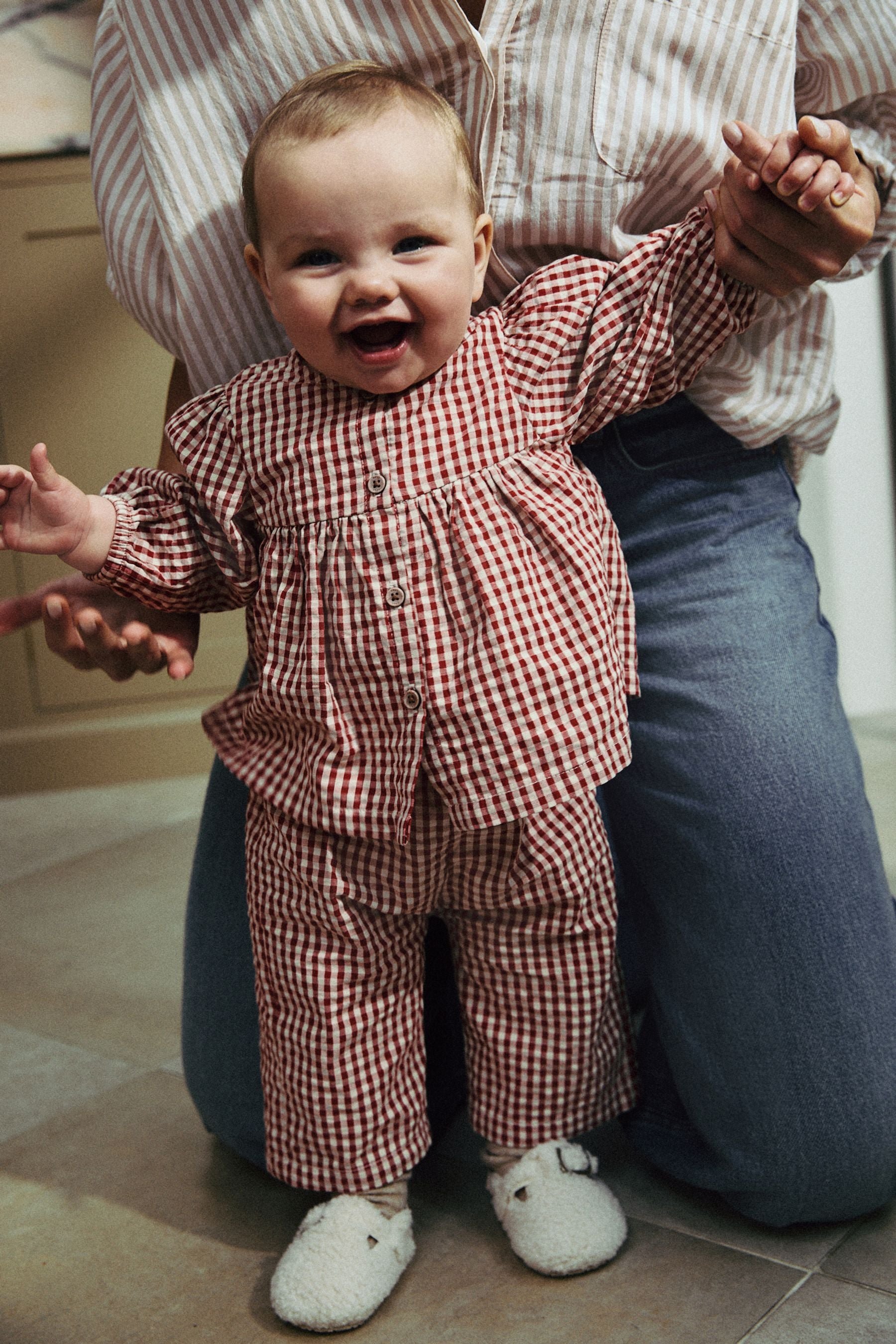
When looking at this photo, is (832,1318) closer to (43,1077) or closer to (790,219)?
(790,219)

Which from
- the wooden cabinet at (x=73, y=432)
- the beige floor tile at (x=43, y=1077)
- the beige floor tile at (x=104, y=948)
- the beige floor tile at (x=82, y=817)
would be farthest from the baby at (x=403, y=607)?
the wooden cabinet at (x=73, y=432)

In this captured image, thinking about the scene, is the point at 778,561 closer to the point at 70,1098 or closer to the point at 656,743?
the point at 656,743

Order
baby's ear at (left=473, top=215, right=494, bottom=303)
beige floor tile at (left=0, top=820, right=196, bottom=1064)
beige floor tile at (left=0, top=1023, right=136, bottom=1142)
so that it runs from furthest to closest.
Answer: beige floor tile at (left=0, top=820, right=196, bottom=1064), beige floor tile at (left=0, top=1023, right=136, bottom=1142), baby's ear at (left=473, top=215, right=494, bottom=303)

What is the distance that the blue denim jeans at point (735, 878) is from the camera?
938 millimetres

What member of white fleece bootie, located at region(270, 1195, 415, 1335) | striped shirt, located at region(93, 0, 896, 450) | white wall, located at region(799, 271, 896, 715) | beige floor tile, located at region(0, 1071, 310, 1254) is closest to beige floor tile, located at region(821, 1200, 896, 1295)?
white fleece bootie, located at region(270, 1195, 415, 1335)

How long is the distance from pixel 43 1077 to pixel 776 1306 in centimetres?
78

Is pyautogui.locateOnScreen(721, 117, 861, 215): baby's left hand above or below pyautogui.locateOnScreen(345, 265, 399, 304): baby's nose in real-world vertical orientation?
above

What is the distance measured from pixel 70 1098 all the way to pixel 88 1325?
15.2 inches

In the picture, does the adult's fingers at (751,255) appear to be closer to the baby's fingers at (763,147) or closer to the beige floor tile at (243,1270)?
the baby's fingers at (763,147)

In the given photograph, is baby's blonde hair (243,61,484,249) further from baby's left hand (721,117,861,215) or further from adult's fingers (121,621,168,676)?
adult's fingers (121,621,168,676)

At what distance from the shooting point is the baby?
2.77 ft

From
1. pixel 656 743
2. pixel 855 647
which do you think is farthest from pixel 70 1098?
pixel 855 647

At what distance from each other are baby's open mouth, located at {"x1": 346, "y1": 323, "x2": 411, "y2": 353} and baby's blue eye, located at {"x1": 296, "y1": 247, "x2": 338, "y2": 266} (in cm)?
5

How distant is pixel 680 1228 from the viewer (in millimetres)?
982
